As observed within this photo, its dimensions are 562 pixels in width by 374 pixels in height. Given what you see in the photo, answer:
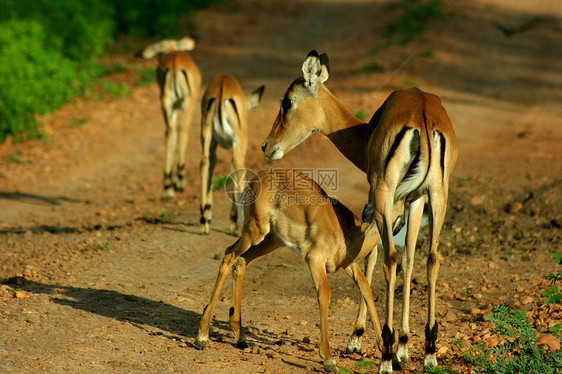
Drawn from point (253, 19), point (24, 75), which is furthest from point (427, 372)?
point (253, 19)

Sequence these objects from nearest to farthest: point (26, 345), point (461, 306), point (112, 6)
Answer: point (26, 345) → point (461, 306) → point (112, 6)

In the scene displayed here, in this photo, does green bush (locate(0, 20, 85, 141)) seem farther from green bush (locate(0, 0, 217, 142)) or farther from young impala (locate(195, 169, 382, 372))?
young impala (locate(195, 169, 382, 372))

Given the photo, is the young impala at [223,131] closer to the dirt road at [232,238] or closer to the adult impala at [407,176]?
the dirt road at [232,238]

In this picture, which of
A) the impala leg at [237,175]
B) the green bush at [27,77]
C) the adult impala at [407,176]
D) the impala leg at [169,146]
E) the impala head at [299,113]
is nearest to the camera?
the adult impala at [407,176]

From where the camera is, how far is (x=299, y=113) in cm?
682

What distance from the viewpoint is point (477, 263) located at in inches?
324

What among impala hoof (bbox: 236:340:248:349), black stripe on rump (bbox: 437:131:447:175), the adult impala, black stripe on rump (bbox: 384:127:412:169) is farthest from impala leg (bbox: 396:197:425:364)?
impala hoof (bbox: 236:340:248:349)

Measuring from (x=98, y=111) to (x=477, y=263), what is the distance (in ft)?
38.2

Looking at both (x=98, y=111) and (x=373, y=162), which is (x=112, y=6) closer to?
(x=98, y=111)

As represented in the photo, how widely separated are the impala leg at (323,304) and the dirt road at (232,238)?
28cm

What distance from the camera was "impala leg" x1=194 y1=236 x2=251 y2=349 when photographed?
5.85 metres

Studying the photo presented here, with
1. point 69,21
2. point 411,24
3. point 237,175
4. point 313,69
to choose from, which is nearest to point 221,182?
point 237,175

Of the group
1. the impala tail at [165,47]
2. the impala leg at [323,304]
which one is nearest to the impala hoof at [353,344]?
the impala leg at [323,304]

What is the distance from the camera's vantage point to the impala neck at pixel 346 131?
6.62 m
